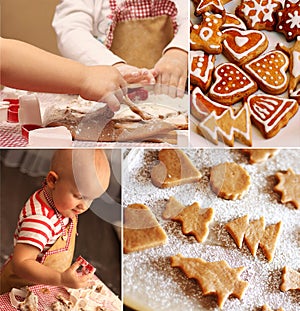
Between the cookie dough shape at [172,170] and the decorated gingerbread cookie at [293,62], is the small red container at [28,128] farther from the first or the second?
the decorated gingerbread cookie at [293,62]

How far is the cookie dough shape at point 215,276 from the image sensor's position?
3.56 feet

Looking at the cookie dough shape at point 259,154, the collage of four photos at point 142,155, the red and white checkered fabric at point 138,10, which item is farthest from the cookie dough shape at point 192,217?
the red and white checkered fabric at point 138,10

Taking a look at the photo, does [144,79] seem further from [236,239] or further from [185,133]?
[236,239]

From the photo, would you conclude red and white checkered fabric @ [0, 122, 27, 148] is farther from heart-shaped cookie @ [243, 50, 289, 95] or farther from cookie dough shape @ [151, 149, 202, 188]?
heart-shaped cookie @ [243, 50, 289, 95]

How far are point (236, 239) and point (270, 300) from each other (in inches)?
5.3

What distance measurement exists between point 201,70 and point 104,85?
0.67ft

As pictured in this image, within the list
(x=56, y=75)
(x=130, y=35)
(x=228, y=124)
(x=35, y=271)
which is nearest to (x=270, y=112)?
(x=228, y=124)

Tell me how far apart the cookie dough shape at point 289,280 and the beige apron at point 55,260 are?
426mm

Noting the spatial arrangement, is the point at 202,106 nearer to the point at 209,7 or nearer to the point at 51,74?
the point at 209,7

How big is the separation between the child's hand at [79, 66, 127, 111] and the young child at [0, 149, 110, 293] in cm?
11

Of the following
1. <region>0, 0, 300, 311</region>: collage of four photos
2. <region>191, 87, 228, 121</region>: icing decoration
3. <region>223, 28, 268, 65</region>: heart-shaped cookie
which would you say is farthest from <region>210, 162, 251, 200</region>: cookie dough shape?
<region>223, 28, 268, 65</region>: heart-shaped cookie

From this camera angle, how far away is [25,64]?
3.55ft

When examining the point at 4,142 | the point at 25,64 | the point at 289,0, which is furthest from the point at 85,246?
the point at 289,0

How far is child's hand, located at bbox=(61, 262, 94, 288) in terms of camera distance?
111cm
